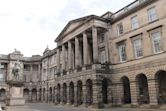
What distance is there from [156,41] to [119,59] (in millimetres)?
7025

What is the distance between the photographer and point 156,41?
26734mm

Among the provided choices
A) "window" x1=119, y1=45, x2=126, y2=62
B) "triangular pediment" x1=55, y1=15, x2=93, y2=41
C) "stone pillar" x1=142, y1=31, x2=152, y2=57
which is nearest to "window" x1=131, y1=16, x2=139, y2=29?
"stone pillar" x1=142, y1=31, x2=152, y2=57

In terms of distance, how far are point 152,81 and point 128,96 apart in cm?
713

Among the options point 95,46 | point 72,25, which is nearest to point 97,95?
point 95,46

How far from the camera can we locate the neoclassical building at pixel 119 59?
26.5 metres

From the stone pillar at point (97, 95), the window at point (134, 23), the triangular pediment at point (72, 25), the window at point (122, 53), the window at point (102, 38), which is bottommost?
the stone pillar at point (97, 95)

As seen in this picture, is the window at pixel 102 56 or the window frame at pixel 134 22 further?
the window at pixel 102 56

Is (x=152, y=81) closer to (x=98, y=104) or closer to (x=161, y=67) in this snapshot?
(x=161, y=67)

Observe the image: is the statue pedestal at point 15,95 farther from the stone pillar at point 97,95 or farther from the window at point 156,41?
the window at point 156,41

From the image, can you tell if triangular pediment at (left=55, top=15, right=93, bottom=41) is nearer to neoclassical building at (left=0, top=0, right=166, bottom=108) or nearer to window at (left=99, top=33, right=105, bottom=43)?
neoclassical building at (left=0, top=0, right=166, bottom=108)

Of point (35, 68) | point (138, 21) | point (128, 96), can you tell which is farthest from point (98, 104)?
point (35, 68)

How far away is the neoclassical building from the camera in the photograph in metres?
26.5

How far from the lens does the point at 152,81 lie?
2623cm

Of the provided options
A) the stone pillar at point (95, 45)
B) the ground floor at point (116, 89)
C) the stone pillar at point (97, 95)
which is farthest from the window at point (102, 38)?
the stone pillar at point (97, 95)
